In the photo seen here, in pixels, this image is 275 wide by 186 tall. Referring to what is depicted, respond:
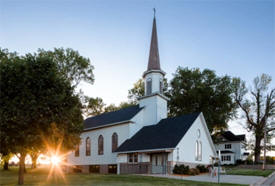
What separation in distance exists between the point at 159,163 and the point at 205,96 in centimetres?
2348

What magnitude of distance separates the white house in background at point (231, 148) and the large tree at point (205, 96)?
41.9 ft

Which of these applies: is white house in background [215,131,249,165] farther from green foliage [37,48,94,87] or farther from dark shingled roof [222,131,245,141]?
green foliage [37,48,94,87]

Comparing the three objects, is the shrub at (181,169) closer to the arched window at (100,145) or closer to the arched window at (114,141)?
the arched window at (114,141)

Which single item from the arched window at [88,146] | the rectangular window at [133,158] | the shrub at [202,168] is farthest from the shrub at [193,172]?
the arched window at [88,146]

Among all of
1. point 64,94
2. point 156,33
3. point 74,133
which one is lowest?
point 74,133

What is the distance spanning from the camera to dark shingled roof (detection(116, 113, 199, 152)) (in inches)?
954

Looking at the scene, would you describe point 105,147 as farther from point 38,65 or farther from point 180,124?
point 38,65

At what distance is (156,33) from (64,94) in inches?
815

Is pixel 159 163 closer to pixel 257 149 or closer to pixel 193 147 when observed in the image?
pixel 193 147

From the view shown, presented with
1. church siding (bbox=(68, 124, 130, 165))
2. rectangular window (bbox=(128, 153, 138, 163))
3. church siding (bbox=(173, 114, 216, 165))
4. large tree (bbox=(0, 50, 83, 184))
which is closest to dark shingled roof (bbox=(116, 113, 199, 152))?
church siding (bbox=(173, 114, 216, 165))

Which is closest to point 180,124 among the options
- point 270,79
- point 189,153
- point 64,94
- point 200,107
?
point 189,153

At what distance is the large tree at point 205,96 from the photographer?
44844 mm

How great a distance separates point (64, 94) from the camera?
1742cm

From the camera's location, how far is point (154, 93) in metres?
31.5
